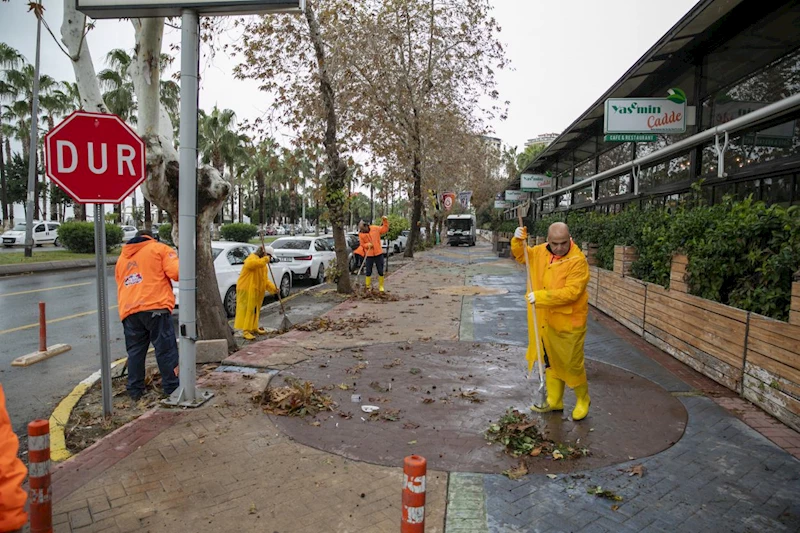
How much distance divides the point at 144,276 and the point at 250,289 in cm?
292

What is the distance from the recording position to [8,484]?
187 centimetres

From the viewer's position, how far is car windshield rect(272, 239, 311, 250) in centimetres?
1569

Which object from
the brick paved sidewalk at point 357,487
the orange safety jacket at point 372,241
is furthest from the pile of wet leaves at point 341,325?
the orange safety jacket at point 372,241

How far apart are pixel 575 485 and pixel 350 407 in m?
2.22

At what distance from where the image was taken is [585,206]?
18.5m

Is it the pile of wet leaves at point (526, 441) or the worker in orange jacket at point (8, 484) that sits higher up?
the worker in orange jacket at point (8, 484)

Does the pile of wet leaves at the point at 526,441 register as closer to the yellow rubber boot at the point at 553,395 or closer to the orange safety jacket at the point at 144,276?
the yellow rubber boot at the point at 553,395

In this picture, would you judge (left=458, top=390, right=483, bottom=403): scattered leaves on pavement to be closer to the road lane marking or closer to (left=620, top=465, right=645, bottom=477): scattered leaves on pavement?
(left=620, top=465, right=645, bottom=477): scattered leaves on pavement

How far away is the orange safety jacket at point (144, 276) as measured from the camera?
5105 mm

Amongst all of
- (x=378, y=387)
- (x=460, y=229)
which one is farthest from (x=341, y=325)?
(x=460, y=229)

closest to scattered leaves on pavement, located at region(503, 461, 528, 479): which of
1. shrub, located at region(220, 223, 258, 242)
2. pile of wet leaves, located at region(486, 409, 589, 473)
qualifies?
pile of wet leaves, located at region(486, 409, 589, 473)

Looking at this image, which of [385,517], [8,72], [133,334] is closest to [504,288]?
[133,334]

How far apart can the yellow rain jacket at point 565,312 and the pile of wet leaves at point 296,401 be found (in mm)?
2110

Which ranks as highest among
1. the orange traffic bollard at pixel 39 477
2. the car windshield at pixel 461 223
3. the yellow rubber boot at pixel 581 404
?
the car windshield at pixel 461 223
